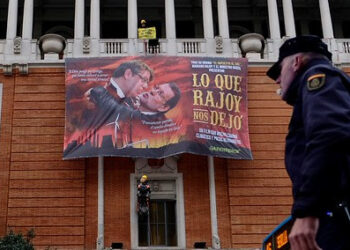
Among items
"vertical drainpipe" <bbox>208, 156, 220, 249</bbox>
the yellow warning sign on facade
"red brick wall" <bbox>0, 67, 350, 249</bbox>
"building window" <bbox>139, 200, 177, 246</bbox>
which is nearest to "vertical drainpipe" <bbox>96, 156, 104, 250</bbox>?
"red brick wall" <bbox>0, 67, 350, 249</bbox>

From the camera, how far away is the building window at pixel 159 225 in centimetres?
2081

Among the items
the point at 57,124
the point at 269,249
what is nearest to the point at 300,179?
the point at 269,249

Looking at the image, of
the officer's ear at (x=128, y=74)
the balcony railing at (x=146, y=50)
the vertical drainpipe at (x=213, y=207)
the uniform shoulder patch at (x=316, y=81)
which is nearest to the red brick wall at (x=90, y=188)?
the vertical drainpipe at (x=213, y=207)

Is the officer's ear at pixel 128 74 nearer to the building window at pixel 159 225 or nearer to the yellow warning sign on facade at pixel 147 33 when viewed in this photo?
the yellow warning sign on facade at pixel 147 33

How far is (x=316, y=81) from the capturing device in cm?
322

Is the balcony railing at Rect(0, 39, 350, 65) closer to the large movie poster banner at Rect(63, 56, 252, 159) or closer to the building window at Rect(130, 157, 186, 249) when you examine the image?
the large movie poster banner at Rect(63, 56, 252, 159)

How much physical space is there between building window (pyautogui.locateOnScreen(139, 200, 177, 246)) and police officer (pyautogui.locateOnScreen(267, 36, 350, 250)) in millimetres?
17882

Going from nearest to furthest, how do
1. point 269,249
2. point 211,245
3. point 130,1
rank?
point 269,249 < point 211,245 < point 130,1

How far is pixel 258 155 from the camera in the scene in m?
21.6

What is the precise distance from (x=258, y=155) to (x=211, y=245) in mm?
3582

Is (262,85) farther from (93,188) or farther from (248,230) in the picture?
(93,188)

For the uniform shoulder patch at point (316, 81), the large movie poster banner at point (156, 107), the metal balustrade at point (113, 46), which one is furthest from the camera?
the metal balustrade at point (113, 46)

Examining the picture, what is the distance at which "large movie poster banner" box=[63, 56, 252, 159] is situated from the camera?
20.5 m

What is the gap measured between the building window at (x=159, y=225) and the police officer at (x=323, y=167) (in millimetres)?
17882
